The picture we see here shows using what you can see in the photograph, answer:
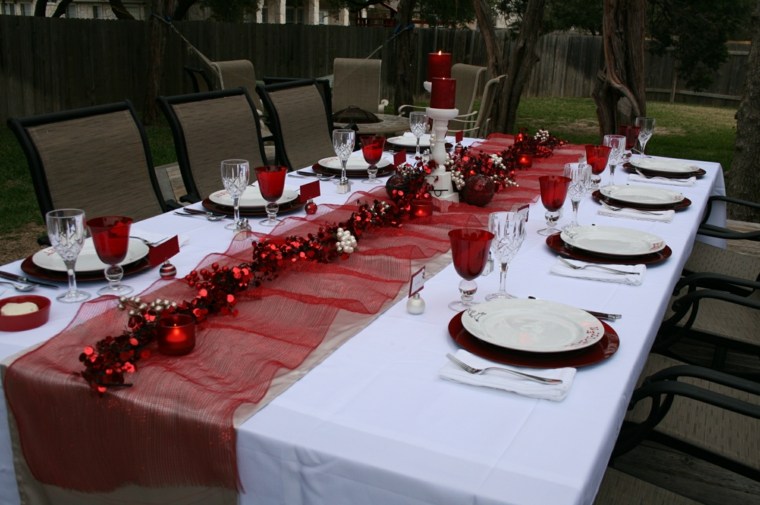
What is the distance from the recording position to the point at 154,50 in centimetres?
934

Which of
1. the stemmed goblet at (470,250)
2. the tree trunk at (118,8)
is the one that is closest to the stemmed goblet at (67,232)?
the stemmed goblet at (470,250)

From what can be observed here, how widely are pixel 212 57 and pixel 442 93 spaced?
9490 millimetres

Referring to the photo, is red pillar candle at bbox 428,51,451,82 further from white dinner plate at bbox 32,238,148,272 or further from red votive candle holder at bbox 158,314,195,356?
red votive candle holder at bbox 158,314,195,356

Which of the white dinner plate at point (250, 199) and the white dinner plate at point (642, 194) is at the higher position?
the white dinner plate at point (642, 194)

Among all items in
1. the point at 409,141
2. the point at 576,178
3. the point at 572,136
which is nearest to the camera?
the point at 576,178

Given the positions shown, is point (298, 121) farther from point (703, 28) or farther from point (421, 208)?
point (703, 28)

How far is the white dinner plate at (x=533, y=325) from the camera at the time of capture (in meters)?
1.34

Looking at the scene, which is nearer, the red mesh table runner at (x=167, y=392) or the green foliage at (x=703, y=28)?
the red mesh table runner at (x=167, y=392)

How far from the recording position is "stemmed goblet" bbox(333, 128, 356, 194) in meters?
2.60

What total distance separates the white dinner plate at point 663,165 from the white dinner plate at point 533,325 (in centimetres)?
182

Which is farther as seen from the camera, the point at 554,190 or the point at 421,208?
the point at 421,208

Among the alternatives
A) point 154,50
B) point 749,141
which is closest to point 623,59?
point 749,141

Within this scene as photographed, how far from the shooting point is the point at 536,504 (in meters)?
0.96

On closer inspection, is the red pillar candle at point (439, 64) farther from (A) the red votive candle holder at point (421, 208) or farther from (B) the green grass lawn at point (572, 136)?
(B) the green grass lawn at point (572, 136)
